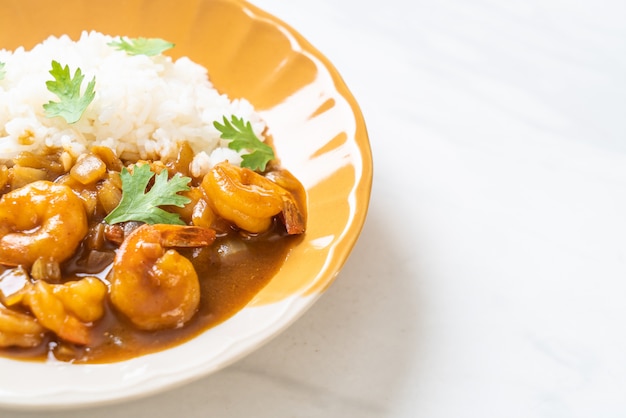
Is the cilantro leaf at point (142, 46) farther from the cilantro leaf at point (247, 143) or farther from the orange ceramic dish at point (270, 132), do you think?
the cilantro leaf at point (247, 143)

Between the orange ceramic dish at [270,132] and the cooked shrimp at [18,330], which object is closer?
the orange ceramic dish at [270,132]

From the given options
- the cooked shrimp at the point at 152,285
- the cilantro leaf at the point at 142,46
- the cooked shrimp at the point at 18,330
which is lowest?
the cooked shrimp at the point at 18,330

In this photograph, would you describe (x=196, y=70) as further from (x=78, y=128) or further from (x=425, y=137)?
(x=425, y=137)

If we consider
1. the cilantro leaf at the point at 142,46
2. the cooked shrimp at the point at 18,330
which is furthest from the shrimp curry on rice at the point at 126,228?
the cilantro leaf at the point at 142,46

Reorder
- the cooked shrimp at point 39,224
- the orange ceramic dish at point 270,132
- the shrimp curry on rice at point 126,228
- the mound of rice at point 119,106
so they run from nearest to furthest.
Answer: the orange ceramic dish at point 270,132
the shrimp curry on rice at point 126,228
the cooked shrimp at point 39,224
the mound of rice at point 119,106

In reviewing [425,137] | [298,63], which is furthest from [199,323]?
[425,137]
